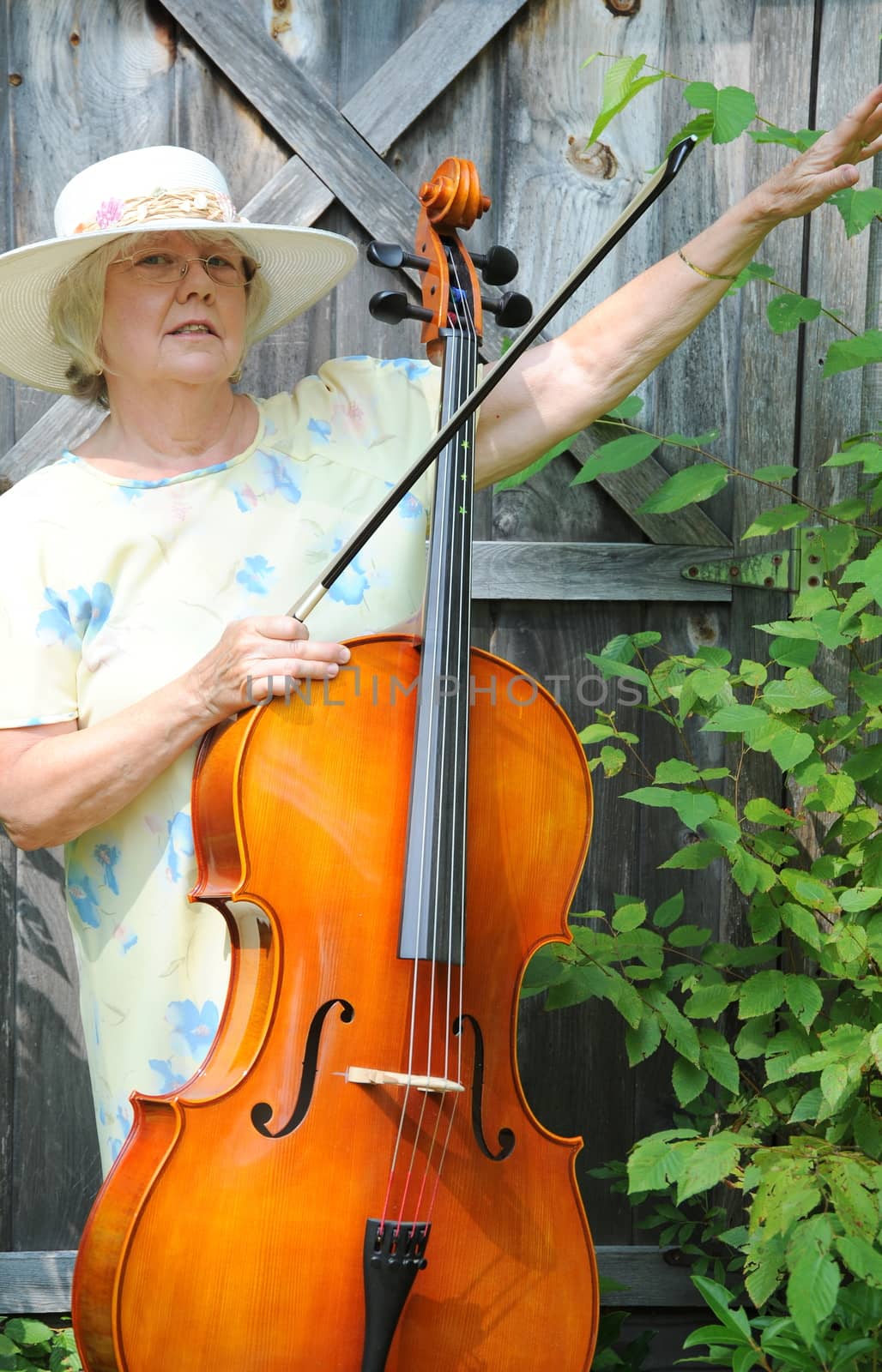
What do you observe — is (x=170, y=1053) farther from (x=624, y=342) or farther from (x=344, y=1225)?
(x=624, y=342)

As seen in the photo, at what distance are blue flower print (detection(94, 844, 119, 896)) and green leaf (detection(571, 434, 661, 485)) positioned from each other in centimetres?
96

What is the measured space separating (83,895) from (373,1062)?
1.63 feet

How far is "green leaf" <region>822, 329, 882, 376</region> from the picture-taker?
192cm

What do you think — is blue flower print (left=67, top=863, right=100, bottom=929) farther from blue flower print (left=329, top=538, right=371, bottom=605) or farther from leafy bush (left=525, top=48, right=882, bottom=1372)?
leafy bush (left=525, top=48, right=882, bottom=1372)

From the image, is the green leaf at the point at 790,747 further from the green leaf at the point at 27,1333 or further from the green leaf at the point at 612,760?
the green leaf at the point at 27,1333

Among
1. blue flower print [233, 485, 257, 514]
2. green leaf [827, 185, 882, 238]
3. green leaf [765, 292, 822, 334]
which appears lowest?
blue flower print [233, 485, 257, 514]

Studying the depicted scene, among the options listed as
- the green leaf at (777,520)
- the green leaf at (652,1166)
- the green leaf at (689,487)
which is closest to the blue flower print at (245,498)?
the green leaf at (689,487)

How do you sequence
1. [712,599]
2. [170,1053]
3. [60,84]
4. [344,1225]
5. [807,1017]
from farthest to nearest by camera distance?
[712,599]
[60,84]
[807,1017]
[170,1053]
[344,1225]

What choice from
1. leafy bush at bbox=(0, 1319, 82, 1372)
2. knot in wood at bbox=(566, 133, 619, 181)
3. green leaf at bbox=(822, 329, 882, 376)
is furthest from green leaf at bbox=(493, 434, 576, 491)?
leafy bush at bbox=(0, 1319, 82, 1372)

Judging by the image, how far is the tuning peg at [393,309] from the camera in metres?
1.60

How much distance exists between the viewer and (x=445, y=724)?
1452 millimetres

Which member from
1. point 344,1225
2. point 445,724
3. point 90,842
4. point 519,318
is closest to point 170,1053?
point 90,842

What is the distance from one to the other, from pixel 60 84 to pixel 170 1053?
1.55 metres

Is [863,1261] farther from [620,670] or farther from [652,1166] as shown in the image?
[620,670]
